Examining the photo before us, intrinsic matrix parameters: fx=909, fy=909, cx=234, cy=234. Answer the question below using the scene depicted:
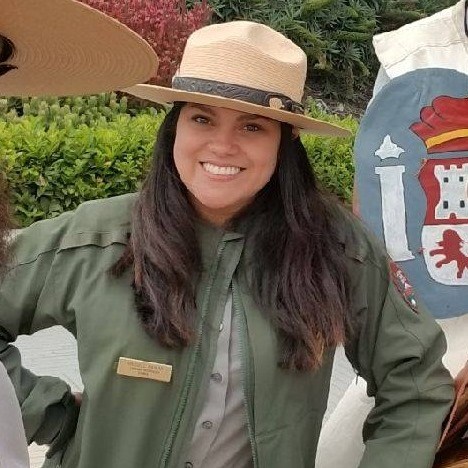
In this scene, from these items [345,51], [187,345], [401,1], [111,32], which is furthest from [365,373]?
[401,1]

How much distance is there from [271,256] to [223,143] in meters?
0.29

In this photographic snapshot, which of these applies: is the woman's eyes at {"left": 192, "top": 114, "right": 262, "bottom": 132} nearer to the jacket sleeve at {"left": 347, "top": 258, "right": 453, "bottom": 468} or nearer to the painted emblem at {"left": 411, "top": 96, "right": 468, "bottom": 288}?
the jacket sleeve at {"left": 347, "top": 258, "right": 453, "bottom": 468}

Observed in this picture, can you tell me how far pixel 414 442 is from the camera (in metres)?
2.00

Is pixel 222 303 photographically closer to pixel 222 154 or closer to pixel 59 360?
pixel 222 154

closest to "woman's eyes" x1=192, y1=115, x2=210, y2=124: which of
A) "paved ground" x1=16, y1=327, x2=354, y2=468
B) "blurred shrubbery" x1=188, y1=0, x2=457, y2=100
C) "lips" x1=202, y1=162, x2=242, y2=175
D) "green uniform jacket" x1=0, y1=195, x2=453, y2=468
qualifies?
"lips" x1=202, y1=162, x2=242, y2=175

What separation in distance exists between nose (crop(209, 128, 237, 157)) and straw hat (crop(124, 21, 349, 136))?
0.07 meters

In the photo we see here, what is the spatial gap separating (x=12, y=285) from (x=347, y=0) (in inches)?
500

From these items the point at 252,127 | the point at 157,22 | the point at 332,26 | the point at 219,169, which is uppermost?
the point at 332,26

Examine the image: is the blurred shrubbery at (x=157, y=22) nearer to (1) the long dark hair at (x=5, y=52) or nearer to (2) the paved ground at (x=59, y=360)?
(2) the paved ground at (x=59, y=360)

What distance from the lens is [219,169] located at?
6.50ft

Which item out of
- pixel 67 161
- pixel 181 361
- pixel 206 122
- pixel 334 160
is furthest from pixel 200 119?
pixel 334 160

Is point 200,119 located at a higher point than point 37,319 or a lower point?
higher

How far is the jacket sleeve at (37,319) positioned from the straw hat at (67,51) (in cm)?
43

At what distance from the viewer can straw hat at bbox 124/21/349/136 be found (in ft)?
6.51
